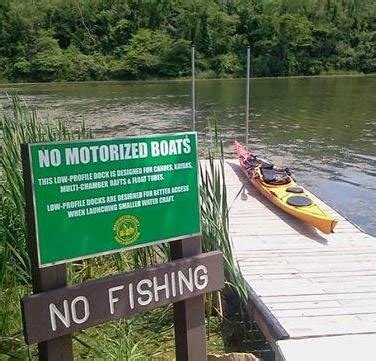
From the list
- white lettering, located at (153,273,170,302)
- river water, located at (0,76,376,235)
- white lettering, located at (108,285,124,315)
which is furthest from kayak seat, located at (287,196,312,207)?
white lettering, located at (108,285,124,315)

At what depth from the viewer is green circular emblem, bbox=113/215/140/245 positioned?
2.04 meters

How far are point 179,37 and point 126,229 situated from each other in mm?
50676

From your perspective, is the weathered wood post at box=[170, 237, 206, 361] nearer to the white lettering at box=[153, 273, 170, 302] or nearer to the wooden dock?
the white lettering at box=[153, 273, 170, 302]

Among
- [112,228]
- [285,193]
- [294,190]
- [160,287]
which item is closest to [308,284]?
[160,287]

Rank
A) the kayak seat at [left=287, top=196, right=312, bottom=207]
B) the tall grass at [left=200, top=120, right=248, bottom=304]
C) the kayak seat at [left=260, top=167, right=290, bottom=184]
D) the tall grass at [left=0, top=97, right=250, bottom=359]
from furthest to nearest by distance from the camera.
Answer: the kayak seat at [left=260, top=167, right=290, bottom=184] → the kayak seat at [left=287, top=196, right=312, bottom=207] → the tall grass at [left=200, top=120, right=248, bottom=304] → the tall grass at [left=0, top=97, right=250, bottom=359]

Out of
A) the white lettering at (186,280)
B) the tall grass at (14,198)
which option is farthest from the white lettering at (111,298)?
the tall grass at (14,198)

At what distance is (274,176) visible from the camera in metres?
6.86

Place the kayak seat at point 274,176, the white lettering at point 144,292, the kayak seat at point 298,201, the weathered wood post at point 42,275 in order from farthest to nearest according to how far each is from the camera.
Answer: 1. the kayak seat at point 274,176
2. the kayak seat at point 298,201
3. the white lettering at point 144,292
4. the weathered wood post at point 42,275

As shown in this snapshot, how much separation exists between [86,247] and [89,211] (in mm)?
129

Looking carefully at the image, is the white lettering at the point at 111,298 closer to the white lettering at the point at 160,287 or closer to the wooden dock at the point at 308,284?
the white lettering at the point at 160,287

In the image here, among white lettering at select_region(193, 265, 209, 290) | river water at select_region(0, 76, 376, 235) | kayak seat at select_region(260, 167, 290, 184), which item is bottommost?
river water at select_region(0, 76, 376, 235)

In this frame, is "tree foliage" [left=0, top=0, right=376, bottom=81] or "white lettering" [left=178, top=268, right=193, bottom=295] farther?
"tree foliage" [left=0, top=0, right=376, bottom=81]

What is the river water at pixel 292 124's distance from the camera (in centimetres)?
971

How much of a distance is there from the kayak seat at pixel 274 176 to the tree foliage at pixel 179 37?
37.8 m
